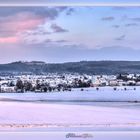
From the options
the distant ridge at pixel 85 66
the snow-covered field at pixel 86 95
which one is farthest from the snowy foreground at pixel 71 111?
the distant ridge at pixel 85 66

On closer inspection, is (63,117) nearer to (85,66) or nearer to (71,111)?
(71,111)

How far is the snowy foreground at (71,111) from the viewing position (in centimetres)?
788

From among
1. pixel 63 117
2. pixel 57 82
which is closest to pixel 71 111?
pixel 63 117

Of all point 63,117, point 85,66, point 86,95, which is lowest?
point 63,117

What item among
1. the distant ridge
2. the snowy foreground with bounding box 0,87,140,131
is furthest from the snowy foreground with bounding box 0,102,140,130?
the distant ridge

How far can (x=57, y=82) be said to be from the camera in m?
7.89

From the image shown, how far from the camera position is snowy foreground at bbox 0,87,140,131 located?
788 centimetres

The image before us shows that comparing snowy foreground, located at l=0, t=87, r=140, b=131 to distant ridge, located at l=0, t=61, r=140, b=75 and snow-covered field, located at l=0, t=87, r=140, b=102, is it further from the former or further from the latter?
distant ridge, located at l=0, t=61, r=140, b=75

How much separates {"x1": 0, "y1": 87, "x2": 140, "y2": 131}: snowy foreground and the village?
0.03 m

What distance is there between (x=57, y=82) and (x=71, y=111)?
0.62 ft

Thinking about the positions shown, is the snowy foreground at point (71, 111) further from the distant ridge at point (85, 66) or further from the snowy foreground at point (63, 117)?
the distant ridge at point (85, 66)

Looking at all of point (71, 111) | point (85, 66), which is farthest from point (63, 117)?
point (85, 66)

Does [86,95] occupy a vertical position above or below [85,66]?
below

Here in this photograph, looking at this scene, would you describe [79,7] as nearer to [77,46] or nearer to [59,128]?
[77,46]
